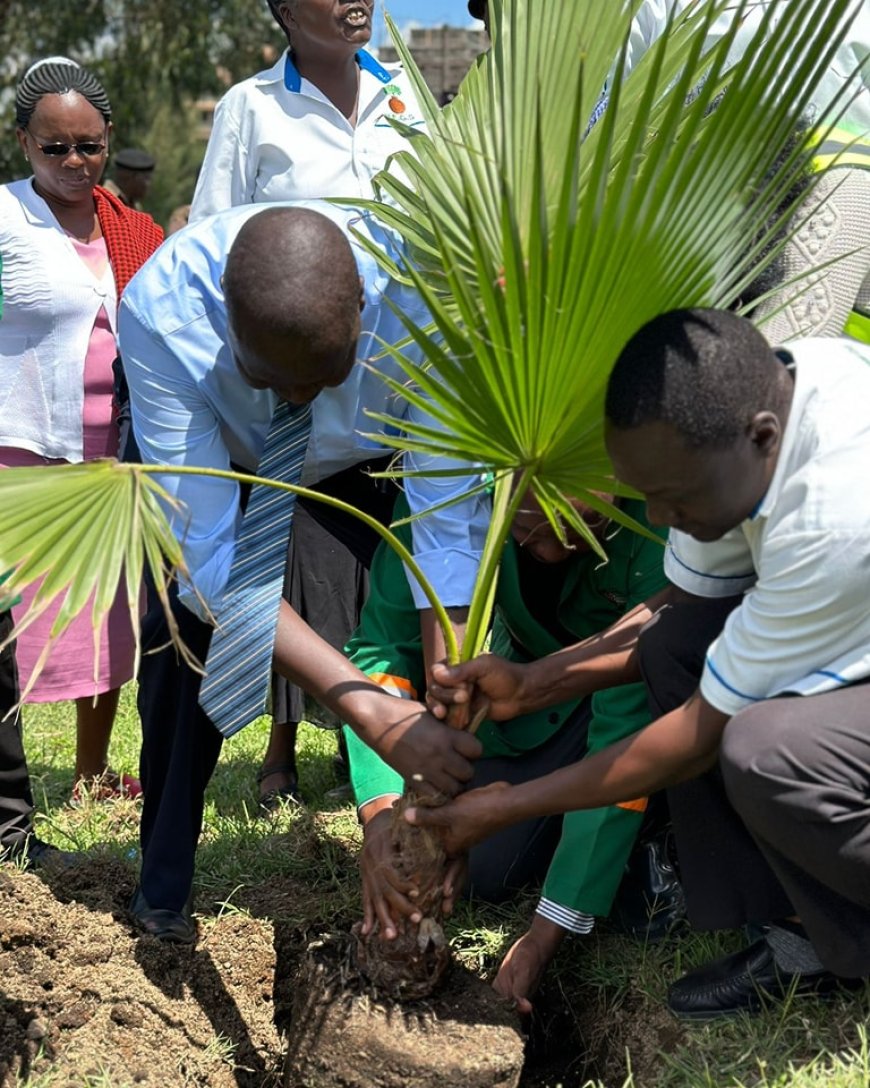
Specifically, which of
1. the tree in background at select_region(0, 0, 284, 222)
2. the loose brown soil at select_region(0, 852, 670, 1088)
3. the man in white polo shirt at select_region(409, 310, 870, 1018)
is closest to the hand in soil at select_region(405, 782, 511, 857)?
the man in white polo shirt at select_region(409, 310, 870, 1018)

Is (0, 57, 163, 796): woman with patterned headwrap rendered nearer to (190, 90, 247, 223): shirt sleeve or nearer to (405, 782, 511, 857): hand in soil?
(190, 90, 247, 223): shirt sleeve

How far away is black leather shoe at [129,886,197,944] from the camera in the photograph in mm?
3199

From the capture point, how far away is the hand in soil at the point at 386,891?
272 cm

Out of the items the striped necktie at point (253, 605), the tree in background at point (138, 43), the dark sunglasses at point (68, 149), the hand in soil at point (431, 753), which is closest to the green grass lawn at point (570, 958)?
the hand in soil at point (431, 753)

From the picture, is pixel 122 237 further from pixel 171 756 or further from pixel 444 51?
pixel 444 51

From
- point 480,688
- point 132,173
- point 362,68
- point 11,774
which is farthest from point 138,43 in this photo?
point 480,688

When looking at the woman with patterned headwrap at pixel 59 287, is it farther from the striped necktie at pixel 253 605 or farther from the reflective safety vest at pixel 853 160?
the reflective safety vest at pixel 853 160

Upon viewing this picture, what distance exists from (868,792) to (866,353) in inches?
30.7

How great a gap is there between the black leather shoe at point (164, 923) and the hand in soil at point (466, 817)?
0.84m

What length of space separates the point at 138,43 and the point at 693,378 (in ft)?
55.8

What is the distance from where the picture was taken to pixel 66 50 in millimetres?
17484

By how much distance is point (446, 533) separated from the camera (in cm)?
306

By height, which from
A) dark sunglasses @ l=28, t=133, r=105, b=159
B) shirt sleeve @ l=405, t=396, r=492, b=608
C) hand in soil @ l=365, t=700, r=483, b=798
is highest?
dark sunglasses @ l=28, t=133, r=105, b=159

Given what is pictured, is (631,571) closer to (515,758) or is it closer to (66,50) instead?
(515,758)
